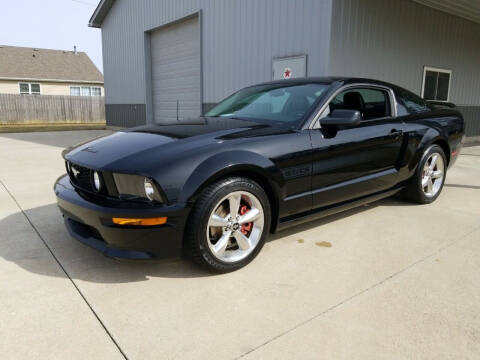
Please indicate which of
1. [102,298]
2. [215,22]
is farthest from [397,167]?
[215,22]

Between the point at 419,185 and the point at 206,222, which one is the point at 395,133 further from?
the point at 206,222

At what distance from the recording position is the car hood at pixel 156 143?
2.44 m

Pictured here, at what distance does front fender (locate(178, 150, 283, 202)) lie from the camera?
2.39 meters

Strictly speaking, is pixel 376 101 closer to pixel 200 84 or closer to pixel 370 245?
pixel 370 245

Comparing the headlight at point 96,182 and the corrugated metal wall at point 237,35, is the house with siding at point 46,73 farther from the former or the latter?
the headlight at point 96,182

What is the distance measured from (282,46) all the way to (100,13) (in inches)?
435

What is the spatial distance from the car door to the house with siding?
29.8 meters

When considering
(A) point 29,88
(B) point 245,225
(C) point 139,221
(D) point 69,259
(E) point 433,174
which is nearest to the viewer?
(C) point 139,221

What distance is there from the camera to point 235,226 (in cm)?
266

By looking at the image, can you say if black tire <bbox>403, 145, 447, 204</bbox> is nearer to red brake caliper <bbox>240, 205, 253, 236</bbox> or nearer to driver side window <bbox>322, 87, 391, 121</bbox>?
driver side window <bbox>322, 87, 391, 121</bbox>

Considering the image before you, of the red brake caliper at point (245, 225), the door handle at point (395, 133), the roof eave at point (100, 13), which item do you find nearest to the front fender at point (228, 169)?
the red brake caliper at point (245, 225)

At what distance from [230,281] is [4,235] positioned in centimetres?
223

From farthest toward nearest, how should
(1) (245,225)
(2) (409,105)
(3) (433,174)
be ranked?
(3) (433,174) → (2) (409,105) → (1) (245,225)

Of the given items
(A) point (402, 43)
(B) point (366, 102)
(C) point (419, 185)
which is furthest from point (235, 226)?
(A) point (402, 43)
